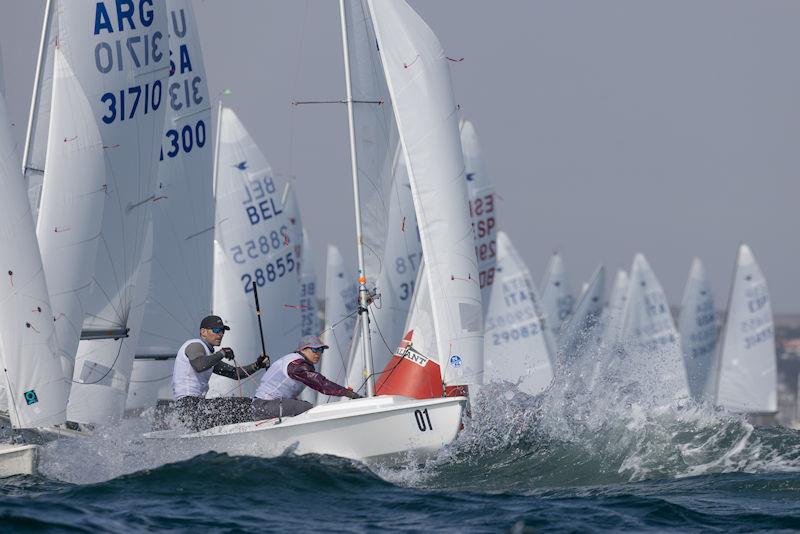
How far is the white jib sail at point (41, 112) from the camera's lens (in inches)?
542

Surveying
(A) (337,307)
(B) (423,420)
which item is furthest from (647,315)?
(B) (423,420)

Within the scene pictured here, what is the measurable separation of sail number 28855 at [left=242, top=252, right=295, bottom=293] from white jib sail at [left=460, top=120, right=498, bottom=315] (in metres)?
3.23

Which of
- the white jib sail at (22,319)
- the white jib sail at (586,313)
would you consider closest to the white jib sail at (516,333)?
the white jib sail at (586,313)

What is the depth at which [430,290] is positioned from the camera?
12133mm

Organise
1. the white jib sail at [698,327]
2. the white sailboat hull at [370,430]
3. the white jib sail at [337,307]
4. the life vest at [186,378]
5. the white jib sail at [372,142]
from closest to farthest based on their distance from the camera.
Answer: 1. the white sailboat hull at [370,430]
2. the life vest at [186,378]
3. the white jib sail at [372,142]
4. the white jib sail at [337,307]
5. the white jib sail at [698,327]

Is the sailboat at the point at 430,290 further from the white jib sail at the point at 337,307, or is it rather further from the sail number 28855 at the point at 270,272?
the white jib sail at the point at 337,307

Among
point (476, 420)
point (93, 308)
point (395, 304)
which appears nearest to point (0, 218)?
point (93, 308)

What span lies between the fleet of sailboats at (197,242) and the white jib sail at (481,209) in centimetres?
346

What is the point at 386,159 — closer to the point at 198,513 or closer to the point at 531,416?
the point at 531,416

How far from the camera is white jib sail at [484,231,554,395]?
96.1 ft

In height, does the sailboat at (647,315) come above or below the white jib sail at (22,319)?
above

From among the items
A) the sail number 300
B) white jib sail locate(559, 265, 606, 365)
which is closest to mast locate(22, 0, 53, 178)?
the sail number 300

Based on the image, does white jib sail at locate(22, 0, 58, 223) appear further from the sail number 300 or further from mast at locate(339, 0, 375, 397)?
the sail number 300

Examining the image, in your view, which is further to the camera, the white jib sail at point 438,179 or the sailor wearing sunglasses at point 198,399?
the white jib sail at point 438,179
